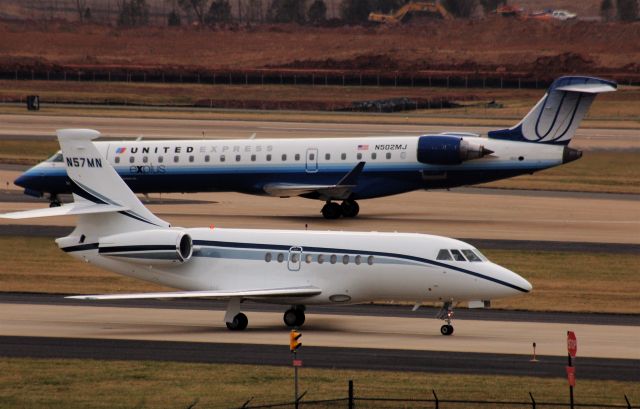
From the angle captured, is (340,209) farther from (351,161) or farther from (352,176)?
(351,161)

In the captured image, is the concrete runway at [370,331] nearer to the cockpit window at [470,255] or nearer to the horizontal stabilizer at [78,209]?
the cockpit window at [470,255]

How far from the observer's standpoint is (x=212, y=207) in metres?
66.3

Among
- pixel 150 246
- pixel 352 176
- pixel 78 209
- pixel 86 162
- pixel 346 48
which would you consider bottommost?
pixel 346 48

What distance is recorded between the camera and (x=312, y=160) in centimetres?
6106

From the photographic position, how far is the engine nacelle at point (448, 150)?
194ft

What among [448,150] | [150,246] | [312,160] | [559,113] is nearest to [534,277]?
[448,150]

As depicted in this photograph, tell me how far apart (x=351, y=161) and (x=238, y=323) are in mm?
24215

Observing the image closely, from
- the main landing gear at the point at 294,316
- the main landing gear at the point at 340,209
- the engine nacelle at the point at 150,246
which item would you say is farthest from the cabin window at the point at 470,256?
the main landing gear at the point at 340,209

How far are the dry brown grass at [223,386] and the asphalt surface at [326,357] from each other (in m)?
0.73

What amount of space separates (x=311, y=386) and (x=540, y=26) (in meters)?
171

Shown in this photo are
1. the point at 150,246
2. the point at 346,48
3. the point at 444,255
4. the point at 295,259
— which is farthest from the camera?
the point at 346,48

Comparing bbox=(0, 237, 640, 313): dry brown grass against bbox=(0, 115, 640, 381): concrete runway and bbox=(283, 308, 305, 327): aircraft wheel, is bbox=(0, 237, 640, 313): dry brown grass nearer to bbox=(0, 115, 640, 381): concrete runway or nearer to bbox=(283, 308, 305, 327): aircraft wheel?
bbox=(0, 115, 640, 381): concrete runway

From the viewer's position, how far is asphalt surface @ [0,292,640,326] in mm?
39656

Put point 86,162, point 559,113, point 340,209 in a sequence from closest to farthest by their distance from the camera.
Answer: point 86,162
point 559,113
point 340,209
